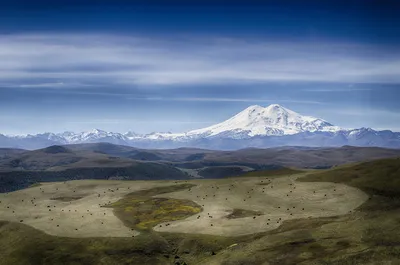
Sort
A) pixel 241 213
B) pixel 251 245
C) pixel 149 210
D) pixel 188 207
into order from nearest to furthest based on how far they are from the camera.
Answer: pixel 251 245
pixel 241 213
pixel 149 210
pixel 188 207

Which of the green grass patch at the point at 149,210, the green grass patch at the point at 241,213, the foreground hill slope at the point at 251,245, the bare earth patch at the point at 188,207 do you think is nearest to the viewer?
the foreground hill slope at the point at 251,245

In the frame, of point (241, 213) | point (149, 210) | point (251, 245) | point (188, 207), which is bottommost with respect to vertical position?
point (149, 210)

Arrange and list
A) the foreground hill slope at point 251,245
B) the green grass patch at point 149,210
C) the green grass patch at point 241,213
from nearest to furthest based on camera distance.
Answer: the foreground hill slope at point 251,245, the green grass patch at point 241,213, the green grass patch at point 149,210

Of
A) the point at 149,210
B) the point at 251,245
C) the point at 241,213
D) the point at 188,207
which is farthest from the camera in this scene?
the point at 188,207

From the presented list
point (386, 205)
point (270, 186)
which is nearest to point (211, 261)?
point (386, 205)

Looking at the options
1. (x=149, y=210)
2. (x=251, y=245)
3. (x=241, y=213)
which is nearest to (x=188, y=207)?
(x=149, y=210)

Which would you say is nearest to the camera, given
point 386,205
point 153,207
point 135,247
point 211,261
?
point 211,261

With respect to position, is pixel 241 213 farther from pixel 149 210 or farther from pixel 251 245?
pixel 251 245

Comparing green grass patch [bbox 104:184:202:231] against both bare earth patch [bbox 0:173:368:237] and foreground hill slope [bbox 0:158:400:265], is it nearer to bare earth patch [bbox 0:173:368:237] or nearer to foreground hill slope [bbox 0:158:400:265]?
bare earth patch [bbox 0:173:368:237]

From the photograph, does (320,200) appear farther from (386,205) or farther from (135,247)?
(135,247)

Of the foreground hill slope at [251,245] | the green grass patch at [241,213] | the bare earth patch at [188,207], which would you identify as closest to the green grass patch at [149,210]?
the bare earth patch at [188,207]

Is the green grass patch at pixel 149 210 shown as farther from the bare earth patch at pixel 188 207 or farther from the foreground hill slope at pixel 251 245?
the foreground hill slope at pixel 251 245
